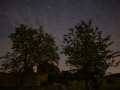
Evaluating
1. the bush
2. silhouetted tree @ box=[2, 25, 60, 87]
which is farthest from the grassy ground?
silhouetted tree @ box=[2, 25, 60, 87]

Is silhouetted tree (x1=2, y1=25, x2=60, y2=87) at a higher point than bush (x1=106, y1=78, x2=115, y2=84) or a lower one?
higher

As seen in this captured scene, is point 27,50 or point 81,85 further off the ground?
point 27,50

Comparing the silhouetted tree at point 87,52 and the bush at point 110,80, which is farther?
the bush at point 110,80

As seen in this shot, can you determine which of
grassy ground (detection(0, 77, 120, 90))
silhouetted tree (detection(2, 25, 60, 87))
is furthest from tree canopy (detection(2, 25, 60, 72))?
grassy ground (detection(0, 77, 120, 90))

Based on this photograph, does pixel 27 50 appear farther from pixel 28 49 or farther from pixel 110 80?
pixel 110 80

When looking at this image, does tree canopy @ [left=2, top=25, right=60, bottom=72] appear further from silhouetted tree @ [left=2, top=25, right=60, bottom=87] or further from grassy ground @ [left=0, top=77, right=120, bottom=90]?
grassy ground @ [left=0, top=77, right=120, bottom=90]

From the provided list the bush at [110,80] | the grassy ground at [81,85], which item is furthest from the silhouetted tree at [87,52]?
the bush at [110,80]

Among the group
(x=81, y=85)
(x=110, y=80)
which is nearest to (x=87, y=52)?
(x=81, y=85)

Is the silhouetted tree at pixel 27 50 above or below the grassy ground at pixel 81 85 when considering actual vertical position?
above

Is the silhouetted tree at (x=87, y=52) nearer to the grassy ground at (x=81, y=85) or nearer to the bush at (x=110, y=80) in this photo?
the grassy ground at (x=81, y=85)

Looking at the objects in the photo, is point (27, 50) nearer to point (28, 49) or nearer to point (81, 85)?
point (28, 49)

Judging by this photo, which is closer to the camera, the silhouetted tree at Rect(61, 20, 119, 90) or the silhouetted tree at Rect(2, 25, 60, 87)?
the silhouetted tree at Rect(61, 20, 119, 90)

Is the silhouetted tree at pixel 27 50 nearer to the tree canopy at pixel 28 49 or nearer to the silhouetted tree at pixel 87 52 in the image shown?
the tree canopy at pixel 28 49

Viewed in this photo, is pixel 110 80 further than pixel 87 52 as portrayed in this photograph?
Yes
